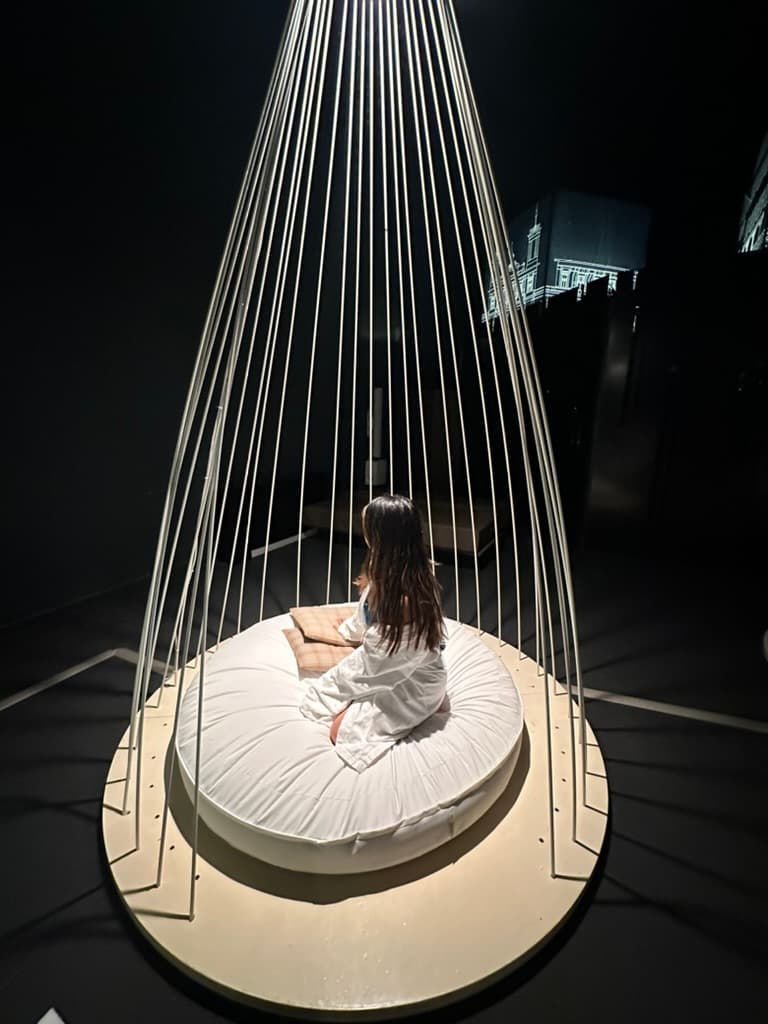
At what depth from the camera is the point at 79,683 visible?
1986mm

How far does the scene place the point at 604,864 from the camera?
1.30m

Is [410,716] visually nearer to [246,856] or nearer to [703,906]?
[246,856]

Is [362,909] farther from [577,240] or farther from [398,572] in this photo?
[577,240]

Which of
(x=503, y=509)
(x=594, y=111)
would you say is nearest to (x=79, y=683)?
(x=503, y=509)

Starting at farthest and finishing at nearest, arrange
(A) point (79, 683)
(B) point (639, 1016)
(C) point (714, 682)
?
(C) point (714, 682)
(A) point (79, 683)
(B) point (639, 1016)

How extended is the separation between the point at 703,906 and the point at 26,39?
11.9 feet

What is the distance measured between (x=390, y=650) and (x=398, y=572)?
205mm

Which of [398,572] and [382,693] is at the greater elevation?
[398,572]

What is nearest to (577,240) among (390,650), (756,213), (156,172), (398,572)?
(756,213)

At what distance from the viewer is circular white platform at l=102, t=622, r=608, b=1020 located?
984 millimetres

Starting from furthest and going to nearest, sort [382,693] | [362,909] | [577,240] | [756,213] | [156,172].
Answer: [577,240], [756,213], [156,172], [382,693], [362,909]

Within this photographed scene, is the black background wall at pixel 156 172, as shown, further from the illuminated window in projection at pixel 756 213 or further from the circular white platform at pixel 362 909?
the circular white platform at pixel 362 909

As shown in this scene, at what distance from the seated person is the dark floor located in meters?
0.44

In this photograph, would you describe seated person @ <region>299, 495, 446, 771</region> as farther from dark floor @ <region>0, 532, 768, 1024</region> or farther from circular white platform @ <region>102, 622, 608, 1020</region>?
dark floor @ <region>0, 532, 768, 1024</region>
